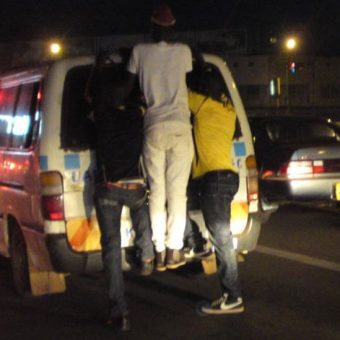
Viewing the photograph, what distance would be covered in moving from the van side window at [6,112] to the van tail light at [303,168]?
4.52 metres

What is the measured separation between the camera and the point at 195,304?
273 inches

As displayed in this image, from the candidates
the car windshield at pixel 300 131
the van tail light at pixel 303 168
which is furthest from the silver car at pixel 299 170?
the car windshield at pixel 300 131

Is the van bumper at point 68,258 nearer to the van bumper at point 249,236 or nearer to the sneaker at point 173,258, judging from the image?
the sneaker at point 173,258

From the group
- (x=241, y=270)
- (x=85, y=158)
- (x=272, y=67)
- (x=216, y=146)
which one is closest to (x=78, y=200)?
(x=85, y=158)

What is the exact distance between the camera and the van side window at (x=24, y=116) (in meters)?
6.70

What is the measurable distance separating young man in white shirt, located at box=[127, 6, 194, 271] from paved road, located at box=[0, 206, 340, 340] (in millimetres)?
733

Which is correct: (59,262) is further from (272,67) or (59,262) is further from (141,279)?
(272,67)

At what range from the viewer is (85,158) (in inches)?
247

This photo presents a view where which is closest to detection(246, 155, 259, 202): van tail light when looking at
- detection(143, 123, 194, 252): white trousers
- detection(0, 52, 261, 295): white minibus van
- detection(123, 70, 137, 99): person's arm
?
detection(0, 52, 261, 295): white minibus van

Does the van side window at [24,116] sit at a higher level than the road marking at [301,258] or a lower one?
higher

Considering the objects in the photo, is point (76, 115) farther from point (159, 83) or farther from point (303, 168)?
point (303, 168)

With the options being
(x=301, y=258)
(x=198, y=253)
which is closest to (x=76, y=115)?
(x=198, y=253)

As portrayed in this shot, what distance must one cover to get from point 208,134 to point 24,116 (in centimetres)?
166

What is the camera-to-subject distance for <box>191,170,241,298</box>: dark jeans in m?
6.27
